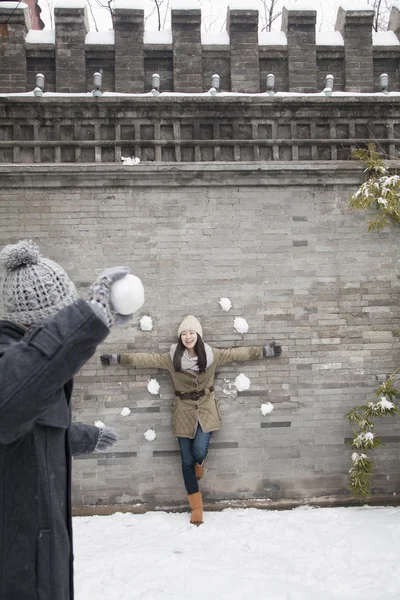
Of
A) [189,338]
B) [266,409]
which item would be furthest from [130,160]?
[266,409]

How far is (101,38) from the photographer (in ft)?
20.4

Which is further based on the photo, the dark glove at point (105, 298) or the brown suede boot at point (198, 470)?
the brown suede boot at point (198, 470)

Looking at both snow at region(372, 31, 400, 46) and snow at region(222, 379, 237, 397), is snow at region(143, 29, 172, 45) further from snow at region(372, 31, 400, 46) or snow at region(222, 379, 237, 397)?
snow at region(222, 379, 237, 397)

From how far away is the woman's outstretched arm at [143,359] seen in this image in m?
5.80

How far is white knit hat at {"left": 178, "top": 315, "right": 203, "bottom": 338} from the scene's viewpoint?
5655mm

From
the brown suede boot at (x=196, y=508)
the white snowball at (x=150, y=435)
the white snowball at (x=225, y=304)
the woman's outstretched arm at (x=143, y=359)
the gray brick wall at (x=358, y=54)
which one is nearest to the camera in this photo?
the brown suede boot at (x=196, y=508)

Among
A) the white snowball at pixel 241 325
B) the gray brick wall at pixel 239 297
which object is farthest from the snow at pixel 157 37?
the white snowball at pixel 241 325

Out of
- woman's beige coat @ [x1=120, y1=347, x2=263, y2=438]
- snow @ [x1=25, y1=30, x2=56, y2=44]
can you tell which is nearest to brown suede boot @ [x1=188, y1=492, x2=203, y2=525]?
woman's beige coat @ [x1=120, y1=347, x2=263, y2=438]

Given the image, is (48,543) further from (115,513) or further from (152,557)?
(115,513)

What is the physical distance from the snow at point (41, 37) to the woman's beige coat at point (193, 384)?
12.5 ft

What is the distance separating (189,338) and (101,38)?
3735mm

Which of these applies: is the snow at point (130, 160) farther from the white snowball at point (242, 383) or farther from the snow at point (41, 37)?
the white snowball at point (242, 383)

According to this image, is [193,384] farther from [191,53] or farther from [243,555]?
[191,53]

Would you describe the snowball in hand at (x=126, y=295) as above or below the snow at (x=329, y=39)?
below
